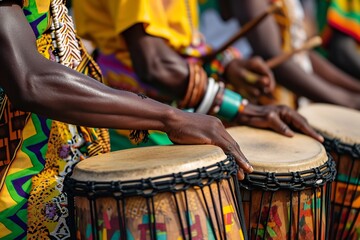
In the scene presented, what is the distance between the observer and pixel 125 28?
8.27 ft

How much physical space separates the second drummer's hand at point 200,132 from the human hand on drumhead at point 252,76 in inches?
48.6

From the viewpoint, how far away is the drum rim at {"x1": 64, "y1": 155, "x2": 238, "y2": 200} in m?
1.56

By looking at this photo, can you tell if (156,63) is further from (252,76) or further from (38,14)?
(38,14)

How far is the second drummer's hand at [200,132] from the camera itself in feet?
5.82

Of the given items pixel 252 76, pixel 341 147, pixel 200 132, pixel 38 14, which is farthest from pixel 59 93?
pixel 252 76

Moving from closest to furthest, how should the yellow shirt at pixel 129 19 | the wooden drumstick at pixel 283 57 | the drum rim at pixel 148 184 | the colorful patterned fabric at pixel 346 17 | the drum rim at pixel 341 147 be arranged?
the drum rim at pixel 148 184
the drum rim at pixel 341 147
the yellow shirt at pixel 129 19
the wooden drumstick at pixel 283 57
the colorful patterned fabric at pixel 346 17

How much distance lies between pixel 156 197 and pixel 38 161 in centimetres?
48

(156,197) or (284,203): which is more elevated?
(156,197)

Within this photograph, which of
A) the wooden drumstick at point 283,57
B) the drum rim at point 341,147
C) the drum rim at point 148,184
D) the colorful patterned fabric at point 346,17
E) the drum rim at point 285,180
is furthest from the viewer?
the colorful patterned fabric at point 346,17

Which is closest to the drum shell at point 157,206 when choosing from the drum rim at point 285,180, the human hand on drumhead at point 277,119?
the drum rim at point 285,180

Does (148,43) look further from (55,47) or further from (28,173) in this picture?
(28,173)

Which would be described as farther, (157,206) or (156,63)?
(156,63)

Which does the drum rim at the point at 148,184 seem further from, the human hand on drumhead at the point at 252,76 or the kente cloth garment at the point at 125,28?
the human hand on drumhead at the point at 252,76

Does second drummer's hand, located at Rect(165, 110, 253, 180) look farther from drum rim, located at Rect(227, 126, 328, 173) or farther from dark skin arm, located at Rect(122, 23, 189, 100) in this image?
dark skin arm, located at Rect(122, 23, 189, 100)
